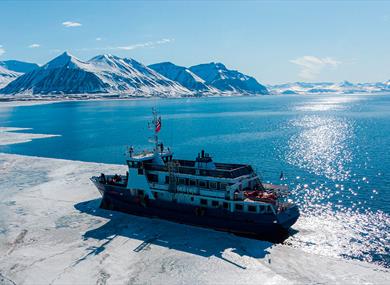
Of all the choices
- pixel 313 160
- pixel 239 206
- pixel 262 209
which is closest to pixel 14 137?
pixel 313 160

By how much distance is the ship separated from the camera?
36.3 m

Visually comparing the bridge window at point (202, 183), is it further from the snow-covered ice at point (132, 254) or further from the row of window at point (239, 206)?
the snow-covered ice at point (132, 254)

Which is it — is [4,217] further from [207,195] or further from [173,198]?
[207,195]

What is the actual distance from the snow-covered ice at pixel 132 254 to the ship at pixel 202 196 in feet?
4.42

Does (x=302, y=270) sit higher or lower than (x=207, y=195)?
lower

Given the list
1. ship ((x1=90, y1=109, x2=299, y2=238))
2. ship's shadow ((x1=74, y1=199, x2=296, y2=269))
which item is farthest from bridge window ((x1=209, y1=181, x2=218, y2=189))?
ship's shadow ((x1=74, y1=199, x2=296, y2=269))

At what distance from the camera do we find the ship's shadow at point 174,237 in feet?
108

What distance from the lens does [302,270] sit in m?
28.6

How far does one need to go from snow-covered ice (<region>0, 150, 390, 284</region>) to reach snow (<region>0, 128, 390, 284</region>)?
7 cm

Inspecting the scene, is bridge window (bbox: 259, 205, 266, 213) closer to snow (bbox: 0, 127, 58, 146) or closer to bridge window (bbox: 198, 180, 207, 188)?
bridge window (bbox: 198, 180, 207, 188)

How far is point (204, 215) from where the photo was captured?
38.7 metres

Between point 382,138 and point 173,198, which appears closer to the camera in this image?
point 173,198

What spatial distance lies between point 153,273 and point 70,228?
13.9 m

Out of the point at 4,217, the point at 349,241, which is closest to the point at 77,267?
the point at 4,217
